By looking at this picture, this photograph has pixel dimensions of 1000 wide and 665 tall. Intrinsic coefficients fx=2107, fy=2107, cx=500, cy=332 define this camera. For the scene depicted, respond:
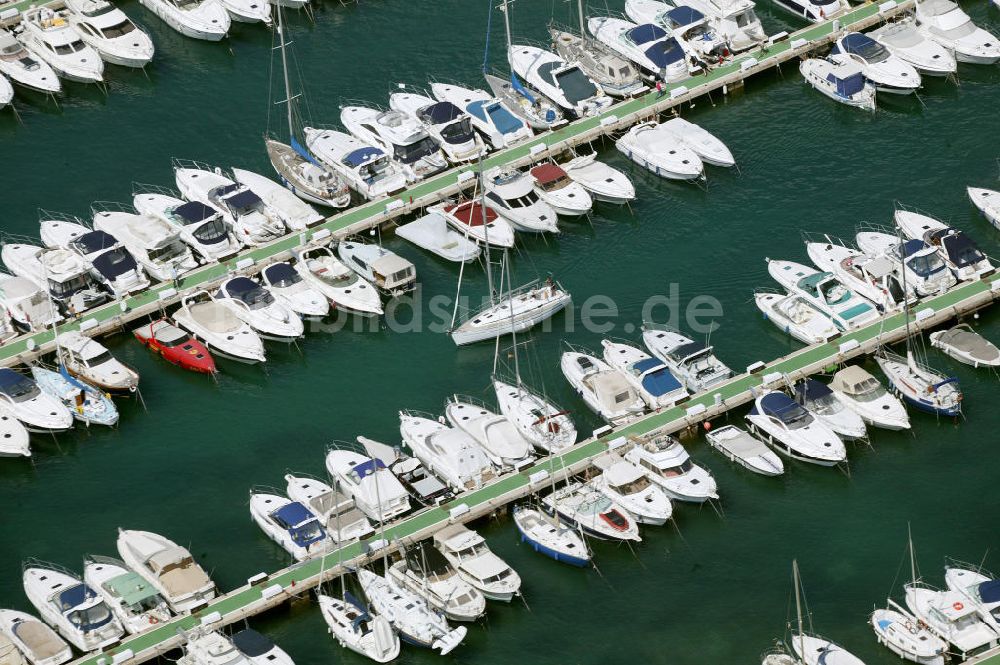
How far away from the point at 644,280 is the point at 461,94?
1712cm

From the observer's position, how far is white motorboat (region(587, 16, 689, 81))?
11331 centimetres

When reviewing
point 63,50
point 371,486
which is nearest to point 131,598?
point 371,486

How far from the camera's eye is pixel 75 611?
8294 centimetres

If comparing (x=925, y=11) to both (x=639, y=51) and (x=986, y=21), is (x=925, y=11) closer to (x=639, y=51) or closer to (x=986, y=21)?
(x=986, y=21)

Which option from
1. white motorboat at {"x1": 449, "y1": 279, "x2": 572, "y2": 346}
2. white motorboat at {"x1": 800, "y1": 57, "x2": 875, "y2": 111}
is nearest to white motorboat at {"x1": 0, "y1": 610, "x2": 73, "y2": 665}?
white motorboat at {"x1": 449, "y1": 279, "x2": 572, "y2": 346}

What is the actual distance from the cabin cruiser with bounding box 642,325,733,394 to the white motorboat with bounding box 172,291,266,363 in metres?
18.7

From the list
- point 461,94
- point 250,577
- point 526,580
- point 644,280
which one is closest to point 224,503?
point 250,577

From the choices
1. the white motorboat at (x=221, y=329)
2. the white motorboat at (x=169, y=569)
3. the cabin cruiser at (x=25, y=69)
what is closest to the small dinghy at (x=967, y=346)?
the white motorboat at (x=221, y=329)

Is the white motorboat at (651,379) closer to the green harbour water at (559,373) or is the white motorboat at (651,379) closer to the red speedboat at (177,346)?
the green harbour water at (559,373)

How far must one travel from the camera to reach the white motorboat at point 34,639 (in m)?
81.4

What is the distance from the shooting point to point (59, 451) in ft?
306

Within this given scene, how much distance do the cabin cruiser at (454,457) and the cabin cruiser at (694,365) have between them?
10.3m

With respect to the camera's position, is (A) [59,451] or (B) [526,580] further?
(A) [59,451]

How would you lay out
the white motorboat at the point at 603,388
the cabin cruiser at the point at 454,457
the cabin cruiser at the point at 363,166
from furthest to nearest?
the cabin cruiser at the point at 363,166 < the white motorboat at the point at 603,388 < the cabin cruiser at the point at 454,457
